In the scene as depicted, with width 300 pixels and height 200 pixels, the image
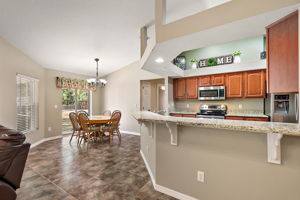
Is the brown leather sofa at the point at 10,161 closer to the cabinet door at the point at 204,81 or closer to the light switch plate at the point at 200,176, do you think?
the light switch plate at the point at 200,176

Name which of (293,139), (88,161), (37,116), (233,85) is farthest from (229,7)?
(37,116)

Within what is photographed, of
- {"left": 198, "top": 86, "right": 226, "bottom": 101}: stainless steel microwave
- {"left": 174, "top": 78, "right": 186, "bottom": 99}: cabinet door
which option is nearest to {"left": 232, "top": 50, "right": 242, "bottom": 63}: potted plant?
{"left": 198, "top": 86, "right": 226, "bottom": 101}: stainless steel microwave

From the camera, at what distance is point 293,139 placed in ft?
3.89

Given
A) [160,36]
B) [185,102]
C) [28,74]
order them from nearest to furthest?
[160,36], [28,74], [185,102]

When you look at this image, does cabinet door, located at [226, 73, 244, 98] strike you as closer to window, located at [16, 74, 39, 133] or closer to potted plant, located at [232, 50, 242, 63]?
potted plant, located at [232, 50, 242, 63]

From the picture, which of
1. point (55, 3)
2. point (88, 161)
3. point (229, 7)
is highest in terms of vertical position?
point (55, 3)

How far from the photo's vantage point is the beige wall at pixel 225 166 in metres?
1.23

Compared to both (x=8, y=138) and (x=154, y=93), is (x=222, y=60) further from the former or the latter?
(x=8, y=138)

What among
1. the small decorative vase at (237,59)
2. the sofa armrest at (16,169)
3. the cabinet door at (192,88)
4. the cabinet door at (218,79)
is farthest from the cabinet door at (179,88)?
the sofa armrest at (16,169)

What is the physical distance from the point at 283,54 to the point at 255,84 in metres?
2.53

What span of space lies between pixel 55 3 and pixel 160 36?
169cm

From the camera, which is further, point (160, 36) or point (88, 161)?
point (88, 161)

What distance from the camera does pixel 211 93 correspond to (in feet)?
13.6

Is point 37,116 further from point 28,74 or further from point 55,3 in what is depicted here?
point 55,3
